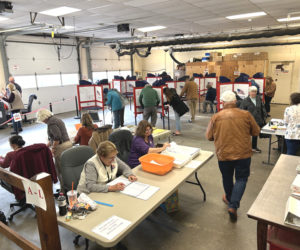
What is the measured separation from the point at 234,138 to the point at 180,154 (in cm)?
65

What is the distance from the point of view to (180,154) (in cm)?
303

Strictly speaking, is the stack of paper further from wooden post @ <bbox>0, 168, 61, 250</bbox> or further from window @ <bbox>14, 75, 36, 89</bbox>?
window @ <bbox>14, 75, 36, 89</bbox>

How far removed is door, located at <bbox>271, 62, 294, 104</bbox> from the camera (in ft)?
36.2

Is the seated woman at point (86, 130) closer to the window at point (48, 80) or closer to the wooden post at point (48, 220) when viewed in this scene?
the wooden post at point (48, 220)

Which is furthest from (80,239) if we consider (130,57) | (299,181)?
(130,57)

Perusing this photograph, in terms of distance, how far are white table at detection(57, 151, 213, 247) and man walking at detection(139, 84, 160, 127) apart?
4.28 meters

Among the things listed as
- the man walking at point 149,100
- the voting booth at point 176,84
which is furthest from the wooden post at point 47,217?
the voting booth at point 176,84

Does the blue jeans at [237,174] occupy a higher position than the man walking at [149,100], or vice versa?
the man walking at [149,100]

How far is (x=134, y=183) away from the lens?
243cm

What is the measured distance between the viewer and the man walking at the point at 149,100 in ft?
22.1

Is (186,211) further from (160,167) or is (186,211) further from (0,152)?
(0,152)

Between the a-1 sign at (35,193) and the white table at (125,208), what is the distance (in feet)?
0.86

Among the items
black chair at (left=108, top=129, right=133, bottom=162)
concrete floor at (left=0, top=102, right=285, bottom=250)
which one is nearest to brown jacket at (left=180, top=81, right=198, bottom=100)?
concrete floor at (left=0, top=102, right=285, bottom=250)

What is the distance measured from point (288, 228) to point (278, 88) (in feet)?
36.3
